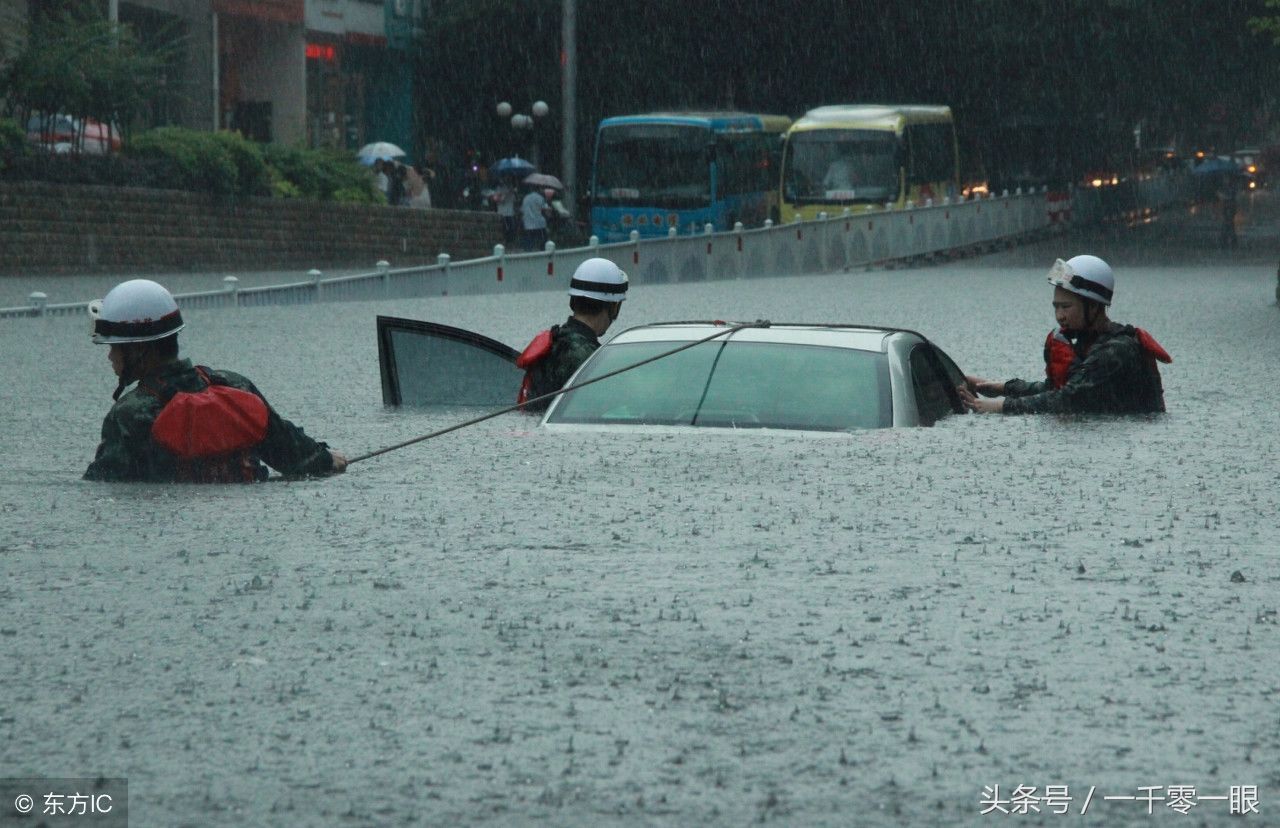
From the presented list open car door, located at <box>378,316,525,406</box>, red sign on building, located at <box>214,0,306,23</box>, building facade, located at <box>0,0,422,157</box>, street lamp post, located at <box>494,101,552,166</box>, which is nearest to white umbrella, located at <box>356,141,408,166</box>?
building facade, located at <box>0,0,422,157</box>

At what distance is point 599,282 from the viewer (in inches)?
409

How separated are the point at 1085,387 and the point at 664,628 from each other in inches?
211

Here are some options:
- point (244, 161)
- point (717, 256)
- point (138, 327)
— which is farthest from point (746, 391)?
point (244, 161)

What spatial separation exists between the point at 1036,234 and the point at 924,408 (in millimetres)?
39722

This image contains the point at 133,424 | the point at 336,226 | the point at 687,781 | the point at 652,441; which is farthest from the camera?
the point at 336,226

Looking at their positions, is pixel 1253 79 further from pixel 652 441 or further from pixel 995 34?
pixel 652 441

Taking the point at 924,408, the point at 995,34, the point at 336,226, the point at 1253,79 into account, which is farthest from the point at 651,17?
the point at 924,408

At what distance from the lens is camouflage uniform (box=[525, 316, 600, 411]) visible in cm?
1027

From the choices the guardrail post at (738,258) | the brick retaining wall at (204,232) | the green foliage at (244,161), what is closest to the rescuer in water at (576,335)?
the brick retaining wall at (204,232)

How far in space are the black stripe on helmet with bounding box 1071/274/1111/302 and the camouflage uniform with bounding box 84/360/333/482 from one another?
12.7ft

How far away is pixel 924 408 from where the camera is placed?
982cm

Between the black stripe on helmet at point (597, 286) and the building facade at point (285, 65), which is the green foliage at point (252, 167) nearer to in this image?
the building facade at point (285, 65)

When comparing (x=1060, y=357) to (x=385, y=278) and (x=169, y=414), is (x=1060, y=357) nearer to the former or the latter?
(x=169, y=414)

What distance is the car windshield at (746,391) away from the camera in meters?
9.26
